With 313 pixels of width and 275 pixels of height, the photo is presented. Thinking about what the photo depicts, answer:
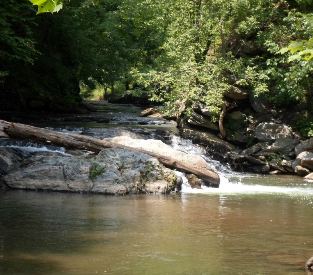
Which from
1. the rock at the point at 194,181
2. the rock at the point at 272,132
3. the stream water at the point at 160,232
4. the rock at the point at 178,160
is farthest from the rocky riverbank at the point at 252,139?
the rock at the point at 194,181

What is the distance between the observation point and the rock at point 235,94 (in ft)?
70.2

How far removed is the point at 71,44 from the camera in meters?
25.5

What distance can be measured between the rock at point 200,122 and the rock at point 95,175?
745cm

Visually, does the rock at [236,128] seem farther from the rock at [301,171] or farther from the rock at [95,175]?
the rock at [95,175]

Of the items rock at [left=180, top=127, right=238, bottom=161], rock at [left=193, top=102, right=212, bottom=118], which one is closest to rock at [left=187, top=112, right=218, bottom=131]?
rock at [left=193, top=102, right=212, bottom=118]

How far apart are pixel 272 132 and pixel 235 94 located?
2172 mm

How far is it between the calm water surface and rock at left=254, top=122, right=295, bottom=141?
7.82m

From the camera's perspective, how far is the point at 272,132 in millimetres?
20609

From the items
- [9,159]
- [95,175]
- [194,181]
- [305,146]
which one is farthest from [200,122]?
[9,159]

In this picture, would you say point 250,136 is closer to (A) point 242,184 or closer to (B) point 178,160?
(A) point 242,184

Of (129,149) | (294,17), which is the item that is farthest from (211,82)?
(129,149)

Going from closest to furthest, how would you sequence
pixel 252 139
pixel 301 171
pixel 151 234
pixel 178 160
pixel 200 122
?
pixel 151 234 → pixel 178 160 → pixel 301 171 → pixel 252 139 → pixel 200 122

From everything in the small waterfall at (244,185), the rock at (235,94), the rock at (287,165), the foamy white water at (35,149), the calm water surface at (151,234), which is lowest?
the calm water surface at (151,234)

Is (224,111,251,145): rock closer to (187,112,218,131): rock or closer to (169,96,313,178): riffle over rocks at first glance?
(169,96,313,178): riffle over rocks
